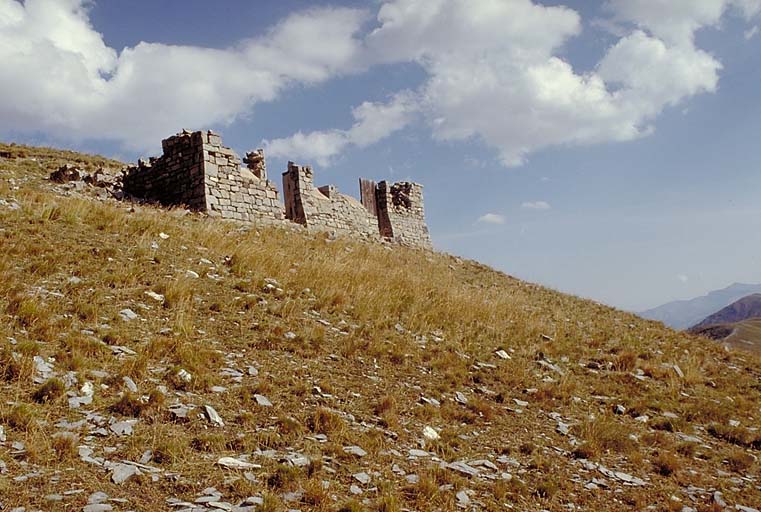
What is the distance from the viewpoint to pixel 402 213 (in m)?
33.6

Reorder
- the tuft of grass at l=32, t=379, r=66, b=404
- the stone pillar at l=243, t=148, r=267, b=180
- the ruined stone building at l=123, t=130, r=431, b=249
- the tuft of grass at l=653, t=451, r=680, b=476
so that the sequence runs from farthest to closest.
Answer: the stone pillar at l=243, t=148, r=267, b=180
the ruined stone building at l=123, t=130, r=431, b=249
the tuft of grass at l=653, t=451, r=680, b=476
the tuft of grass at l=32, t=379, r=66, b=404

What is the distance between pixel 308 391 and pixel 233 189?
49.2ft

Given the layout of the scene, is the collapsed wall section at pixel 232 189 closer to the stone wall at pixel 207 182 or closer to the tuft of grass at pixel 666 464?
the stone wall at pixel 207 182

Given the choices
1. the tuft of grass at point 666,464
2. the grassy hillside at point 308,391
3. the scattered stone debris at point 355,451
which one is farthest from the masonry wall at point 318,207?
the tuft of grass at point 666,464

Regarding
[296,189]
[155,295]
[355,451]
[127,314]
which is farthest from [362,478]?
[296,189]

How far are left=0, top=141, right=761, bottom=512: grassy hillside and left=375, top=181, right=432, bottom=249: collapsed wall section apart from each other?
17.6 metres

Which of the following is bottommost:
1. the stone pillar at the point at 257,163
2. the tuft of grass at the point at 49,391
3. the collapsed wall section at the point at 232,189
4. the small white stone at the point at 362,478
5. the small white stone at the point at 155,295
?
the small white stone at the point at 362,478

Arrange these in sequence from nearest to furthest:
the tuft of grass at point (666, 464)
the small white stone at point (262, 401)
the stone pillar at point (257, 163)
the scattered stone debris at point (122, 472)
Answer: the scattered stone debris at point (122, 472) < the small white stone at point (262, 401) < the tuft of grass at point (666, 464) < the stone pillar at point (257, 163)

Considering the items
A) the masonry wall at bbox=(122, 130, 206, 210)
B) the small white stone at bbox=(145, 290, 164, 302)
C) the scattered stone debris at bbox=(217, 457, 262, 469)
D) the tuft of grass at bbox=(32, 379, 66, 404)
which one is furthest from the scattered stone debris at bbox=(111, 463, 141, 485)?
the masonry wall at bbox=(122, 130, 206, 210)

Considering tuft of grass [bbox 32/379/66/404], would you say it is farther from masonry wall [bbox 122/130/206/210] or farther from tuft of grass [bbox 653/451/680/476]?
masonry wall [bbox 122/130/206/210]

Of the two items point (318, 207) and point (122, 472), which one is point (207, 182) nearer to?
point (318, 207)

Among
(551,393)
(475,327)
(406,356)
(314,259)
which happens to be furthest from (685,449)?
(314,259)

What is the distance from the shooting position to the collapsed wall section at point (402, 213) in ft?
107

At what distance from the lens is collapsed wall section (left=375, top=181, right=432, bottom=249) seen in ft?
107
